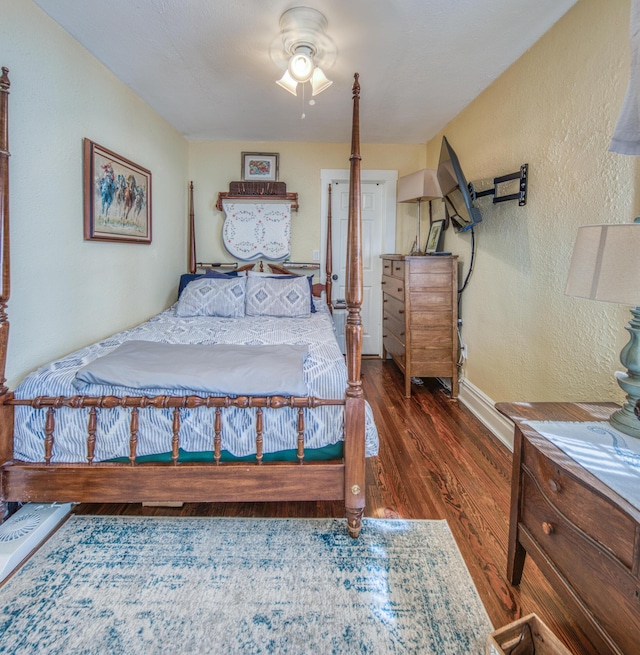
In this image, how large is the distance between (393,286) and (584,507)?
2737 millimetres

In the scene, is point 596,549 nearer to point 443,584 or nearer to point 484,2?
point 443,584

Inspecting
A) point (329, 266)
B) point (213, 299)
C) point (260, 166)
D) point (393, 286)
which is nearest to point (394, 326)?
point (393, 286)

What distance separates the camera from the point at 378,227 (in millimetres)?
4242

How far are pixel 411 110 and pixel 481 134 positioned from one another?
0.62 metres

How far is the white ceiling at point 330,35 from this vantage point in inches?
73.6

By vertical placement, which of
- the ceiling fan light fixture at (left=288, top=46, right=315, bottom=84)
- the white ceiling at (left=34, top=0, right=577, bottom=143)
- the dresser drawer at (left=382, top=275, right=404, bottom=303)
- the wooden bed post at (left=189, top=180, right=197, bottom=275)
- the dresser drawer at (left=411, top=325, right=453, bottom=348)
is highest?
the white ceiling at (left=34, top=0, right=577, bottom=143)

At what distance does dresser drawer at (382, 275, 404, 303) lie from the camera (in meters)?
3.30

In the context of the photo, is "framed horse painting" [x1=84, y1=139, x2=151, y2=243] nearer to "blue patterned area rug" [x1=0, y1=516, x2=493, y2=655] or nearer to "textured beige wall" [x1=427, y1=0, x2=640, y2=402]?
"blue patterned area rug" [x1=0, y1=516, x2=493, y2=655]

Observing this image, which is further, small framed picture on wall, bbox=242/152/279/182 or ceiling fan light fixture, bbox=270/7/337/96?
small framed picture on wall, bbox=242/152/279/182

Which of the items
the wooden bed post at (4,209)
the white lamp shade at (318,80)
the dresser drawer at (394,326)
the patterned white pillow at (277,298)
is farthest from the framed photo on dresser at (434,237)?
the wooden bed post at (4,209)

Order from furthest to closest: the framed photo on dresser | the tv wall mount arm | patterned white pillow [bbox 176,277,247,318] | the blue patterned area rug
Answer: the framed photo on dresser → patterned white pillow [bbox 176,277,247,318] → the tv wall mount arm → the blue patterned area rug

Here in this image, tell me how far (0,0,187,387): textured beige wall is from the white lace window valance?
114 cm

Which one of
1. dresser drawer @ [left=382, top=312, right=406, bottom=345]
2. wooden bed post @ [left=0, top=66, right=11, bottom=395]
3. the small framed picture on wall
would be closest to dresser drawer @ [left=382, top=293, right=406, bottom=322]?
dresser drawer @ [left=382, top=312, right=406, bottom=345]

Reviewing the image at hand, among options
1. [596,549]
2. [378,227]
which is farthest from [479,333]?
[596,549]
